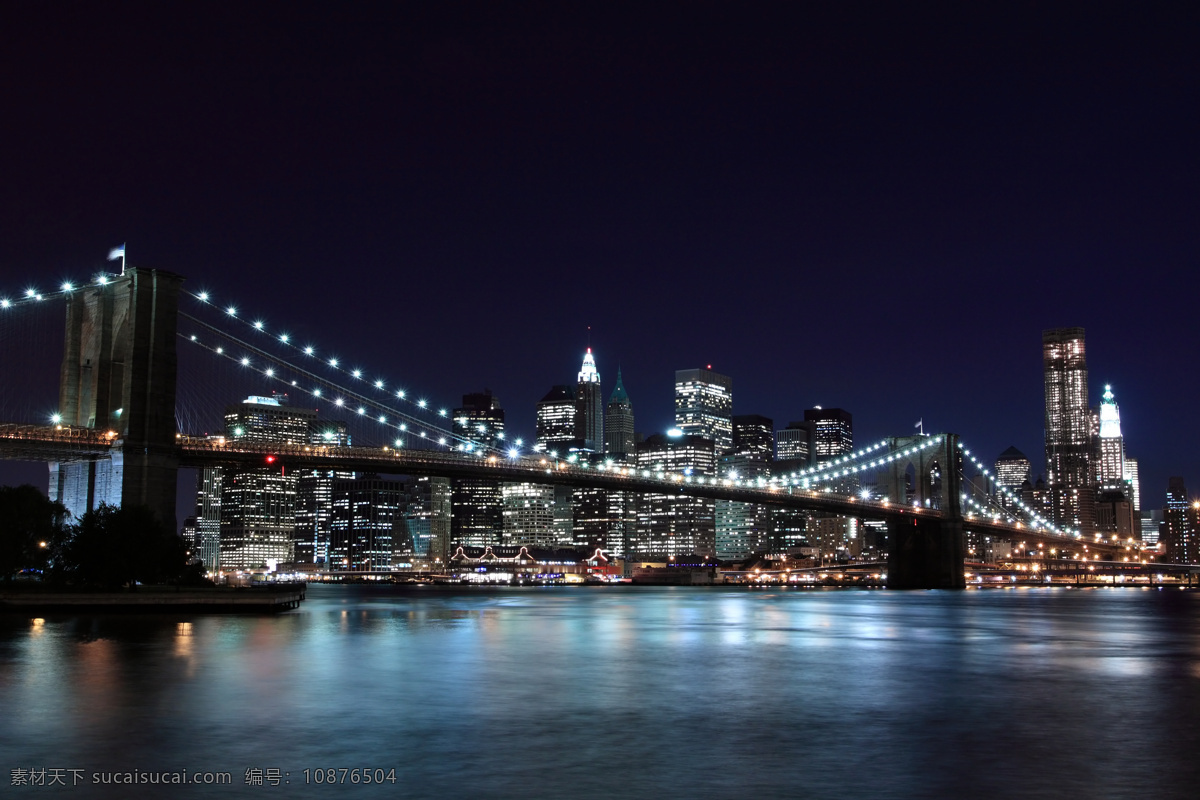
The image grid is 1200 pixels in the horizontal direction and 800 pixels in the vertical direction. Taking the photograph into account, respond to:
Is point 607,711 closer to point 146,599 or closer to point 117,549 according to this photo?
point 146,599

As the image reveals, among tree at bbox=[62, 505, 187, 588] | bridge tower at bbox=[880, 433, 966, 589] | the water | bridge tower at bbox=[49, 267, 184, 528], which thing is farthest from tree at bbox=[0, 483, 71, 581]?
bridge tower at bbox=[880, 433, 966, 589]

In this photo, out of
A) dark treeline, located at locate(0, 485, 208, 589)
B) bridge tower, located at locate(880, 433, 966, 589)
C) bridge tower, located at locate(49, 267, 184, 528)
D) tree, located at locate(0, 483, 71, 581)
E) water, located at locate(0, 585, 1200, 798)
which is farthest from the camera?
→ bridge tower, located at locate(880, 433, 966, 589)

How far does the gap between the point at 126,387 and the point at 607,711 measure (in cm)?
4052

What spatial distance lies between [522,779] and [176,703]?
868 cm

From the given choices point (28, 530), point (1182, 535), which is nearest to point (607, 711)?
point (28, 530)

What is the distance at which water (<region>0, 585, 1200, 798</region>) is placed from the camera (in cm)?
1368

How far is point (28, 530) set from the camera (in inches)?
1836

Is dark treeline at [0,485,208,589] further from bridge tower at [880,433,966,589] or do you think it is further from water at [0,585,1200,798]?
bridge tower at [880,433,966,589]

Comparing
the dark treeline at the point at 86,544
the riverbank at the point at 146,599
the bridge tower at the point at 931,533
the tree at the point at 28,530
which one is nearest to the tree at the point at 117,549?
the dark treeline at the point at 86,544

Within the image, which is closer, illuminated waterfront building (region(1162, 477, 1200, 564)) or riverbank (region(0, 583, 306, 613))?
riverbank (region(0, 583, 306, 613))

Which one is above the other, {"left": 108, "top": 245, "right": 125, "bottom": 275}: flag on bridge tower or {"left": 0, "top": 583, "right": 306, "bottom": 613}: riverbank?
{"left": 108, "top": 245, "right": 125, "bottom": 275}: flag on bridge tower

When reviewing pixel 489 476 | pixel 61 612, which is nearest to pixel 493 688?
pixel 61 612

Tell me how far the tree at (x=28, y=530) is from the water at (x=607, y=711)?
8.10 meters

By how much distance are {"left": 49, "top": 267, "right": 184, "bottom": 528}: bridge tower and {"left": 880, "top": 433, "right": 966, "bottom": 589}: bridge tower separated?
60.2 metres
